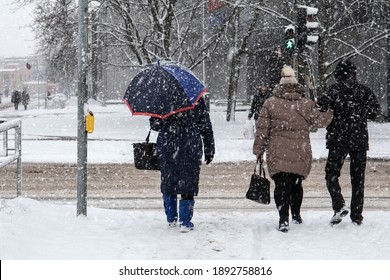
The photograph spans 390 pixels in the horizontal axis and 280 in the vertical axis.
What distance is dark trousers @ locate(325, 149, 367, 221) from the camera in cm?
685

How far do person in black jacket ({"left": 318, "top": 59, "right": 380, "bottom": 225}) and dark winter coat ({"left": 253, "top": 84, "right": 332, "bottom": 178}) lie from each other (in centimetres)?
23

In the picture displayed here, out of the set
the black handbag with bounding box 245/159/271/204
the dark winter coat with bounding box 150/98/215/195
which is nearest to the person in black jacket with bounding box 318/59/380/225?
the black handbag with bounding box 245/159/271/204

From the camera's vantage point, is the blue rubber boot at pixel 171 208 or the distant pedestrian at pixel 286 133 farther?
A: the blue rubber boot at pixel 171 208

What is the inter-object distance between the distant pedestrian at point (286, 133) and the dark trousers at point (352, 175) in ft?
1.11

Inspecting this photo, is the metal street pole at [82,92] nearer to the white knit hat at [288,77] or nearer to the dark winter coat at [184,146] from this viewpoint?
the dark winter coat at [184,146]

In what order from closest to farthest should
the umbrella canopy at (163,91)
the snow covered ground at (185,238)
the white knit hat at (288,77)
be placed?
the snow covered ground at (185,238)
the umbrella canopy at (163,91)
the white knit hat at (288,77)

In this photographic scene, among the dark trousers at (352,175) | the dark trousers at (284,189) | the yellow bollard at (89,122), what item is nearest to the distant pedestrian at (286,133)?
the dark trousers at (284,189)

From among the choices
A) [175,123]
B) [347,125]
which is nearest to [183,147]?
[175,123]

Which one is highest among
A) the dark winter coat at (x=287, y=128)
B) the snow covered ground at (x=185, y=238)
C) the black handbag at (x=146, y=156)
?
the dark winter coat at (x=287, y=128)

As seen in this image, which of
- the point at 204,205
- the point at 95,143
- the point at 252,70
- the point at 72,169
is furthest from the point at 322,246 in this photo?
the point at 252,70

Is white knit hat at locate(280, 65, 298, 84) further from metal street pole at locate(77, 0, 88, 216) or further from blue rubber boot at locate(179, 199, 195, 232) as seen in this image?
metal street pole at locate(77, 0, 88, 216)

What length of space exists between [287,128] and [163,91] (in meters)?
1.36

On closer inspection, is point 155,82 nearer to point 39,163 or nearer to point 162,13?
point 39,163

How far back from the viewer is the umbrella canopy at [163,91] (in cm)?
658
